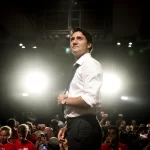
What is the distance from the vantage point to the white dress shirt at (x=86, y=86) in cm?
165

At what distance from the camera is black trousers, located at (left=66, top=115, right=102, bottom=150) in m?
1.65

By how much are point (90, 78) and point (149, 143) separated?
4677mm

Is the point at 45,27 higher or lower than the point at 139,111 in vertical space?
higher

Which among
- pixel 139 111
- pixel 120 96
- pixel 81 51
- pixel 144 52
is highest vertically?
pixel 144 52

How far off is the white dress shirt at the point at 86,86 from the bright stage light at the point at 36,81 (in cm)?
1049

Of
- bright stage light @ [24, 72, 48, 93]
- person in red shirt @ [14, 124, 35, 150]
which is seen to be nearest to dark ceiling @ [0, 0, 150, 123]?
bright stage light @ [24, 72, 48, 93]

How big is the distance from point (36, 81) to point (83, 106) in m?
10.9

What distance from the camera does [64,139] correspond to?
6.01 feet

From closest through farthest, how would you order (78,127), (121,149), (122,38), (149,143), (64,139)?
(78,127) < (64,139) < (121,149) < (149,143) < (122,38)

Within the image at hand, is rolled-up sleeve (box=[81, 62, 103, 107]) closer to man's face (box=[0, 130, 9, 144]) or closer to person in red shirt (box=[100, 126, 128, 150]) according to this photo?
person in red shirt (box=[100, 126, 128, 150])

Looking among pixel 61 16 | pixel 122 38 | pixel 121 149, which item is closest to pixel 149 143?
pixel 121 149

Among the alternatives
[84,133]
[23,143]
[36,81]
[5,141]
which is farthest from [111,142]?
[36,81]

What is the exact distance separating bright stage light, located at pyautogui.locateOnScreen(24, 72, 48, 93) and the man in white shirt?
10488 millimetres

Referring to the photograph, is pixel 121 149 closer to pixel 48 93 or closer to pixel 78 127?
pixel 78 127
